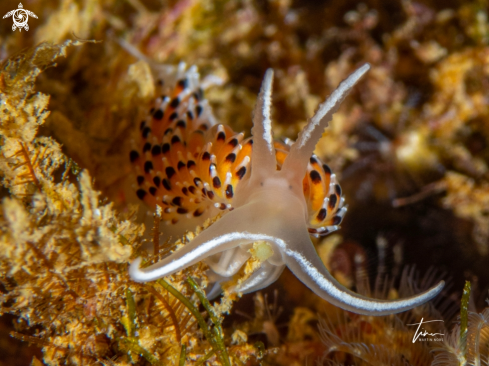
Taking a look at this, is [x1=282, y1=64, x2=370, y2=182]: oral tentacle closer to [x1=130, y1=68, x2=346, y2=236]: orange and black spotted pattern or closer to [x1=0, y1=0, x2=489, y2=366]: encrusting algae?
[x1=130, y1=68, x2=346, y2=236]: orange and black spotted pattern

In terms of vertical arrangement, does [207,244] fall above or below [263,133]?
below

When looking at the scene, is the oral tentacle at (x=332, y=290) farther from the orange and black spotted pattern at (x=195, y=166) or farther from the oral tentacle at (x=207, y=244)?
the orange and black spotted pattern at (x=195, y=166)

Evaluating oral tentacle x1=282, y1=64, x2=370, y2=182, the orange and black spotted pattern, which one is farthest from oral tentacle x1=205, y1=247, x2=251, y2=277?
oral tentacle x1=282, y1=64, x2=370, y2=182

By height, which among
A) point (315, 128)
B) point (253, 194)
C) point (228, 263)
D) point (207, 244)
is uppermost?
point (315, 128)

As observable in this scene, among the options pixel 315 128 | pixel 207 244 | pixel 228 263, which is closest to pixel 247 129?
pixel 228 263

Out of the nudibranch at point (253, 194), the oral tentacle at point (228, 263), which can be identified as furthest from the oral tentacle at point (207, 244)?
the oral tentacle at point (228, 263)

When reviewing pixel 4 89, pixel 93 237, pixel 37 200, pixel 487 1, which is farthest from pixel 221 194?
pixel 487 1

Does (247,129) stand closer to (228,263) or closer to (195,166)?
(195,166)
